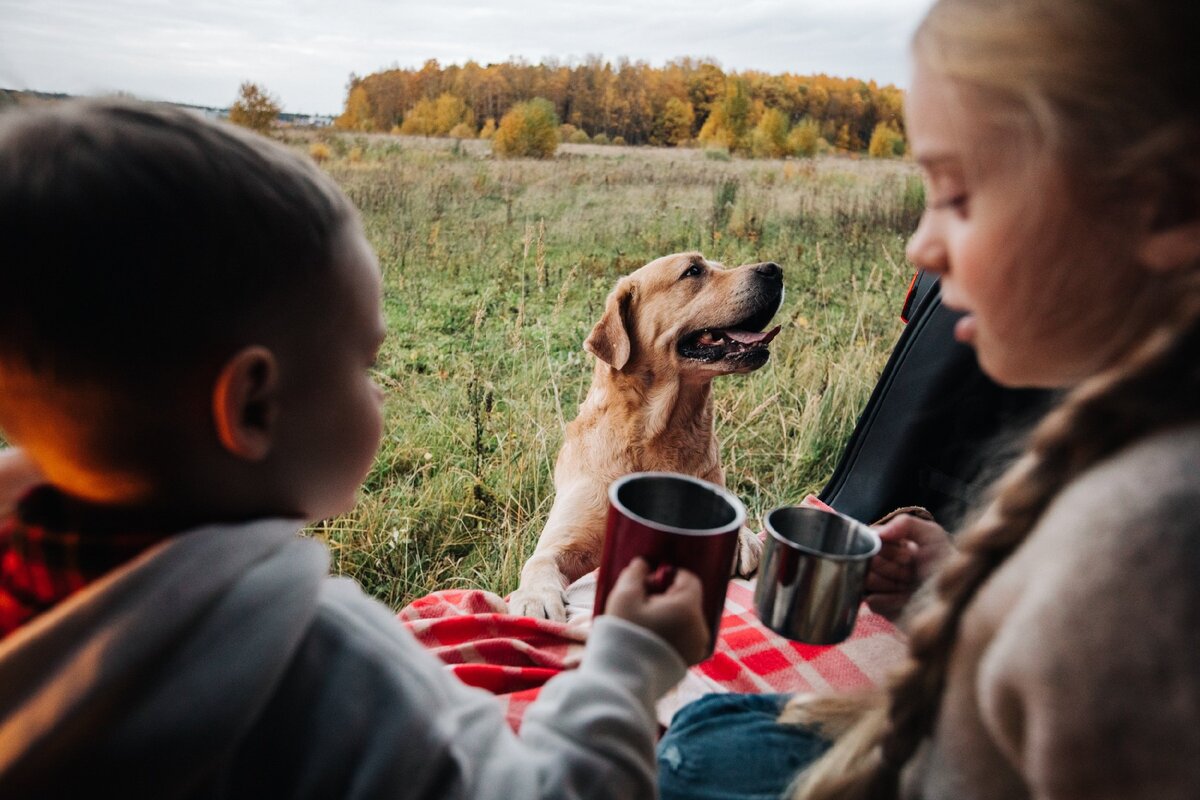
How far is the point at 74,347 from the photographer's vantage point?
0.60 m

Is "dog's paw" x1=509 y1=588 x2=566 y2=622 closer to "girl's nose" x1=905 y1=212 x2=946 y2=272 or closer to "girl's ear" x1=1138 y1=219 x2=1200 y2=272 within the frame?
"girl's nose" x1=905 y1=212 x2=946 y2=272

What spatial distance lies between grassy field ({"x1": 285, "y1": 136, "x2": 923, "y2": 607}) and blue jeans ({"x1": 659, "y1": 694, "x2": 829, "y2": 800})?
1041 mm

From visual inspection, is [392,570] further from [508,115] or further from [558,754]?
[508,115]

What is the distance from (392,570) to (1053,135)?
1.86 meters

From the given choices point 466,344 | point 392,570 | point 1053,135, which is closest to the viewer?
point 1053,135

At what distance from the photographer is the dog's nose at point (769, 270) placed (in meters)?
2.26

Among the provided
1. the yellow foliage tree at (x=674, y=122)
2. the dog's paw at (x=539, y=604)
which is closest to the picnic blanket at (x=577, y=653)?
the dog's paw at (x=539, y=604)

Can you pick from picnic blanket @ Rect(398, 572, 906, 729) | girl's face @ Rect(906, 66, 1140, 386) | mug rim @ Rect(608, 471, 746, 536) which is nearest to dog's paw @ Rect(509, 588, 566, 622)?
picnic blanket @ Rect(398, 572, 906, 729)

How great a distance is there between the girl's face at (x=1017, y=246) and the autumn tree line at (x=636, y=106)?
8.63 ft

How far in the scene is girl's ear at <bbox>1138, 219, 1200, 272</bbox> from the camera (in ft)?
1.83

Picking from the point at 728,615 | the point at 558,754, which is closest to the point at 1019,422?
the point at 728,615

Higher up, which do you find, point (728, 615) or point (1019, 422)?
point (1019, 422)

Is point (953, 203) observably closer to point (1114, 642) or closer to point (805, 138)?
point (1114, 642)

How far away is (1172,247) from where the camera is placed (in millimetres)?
562
